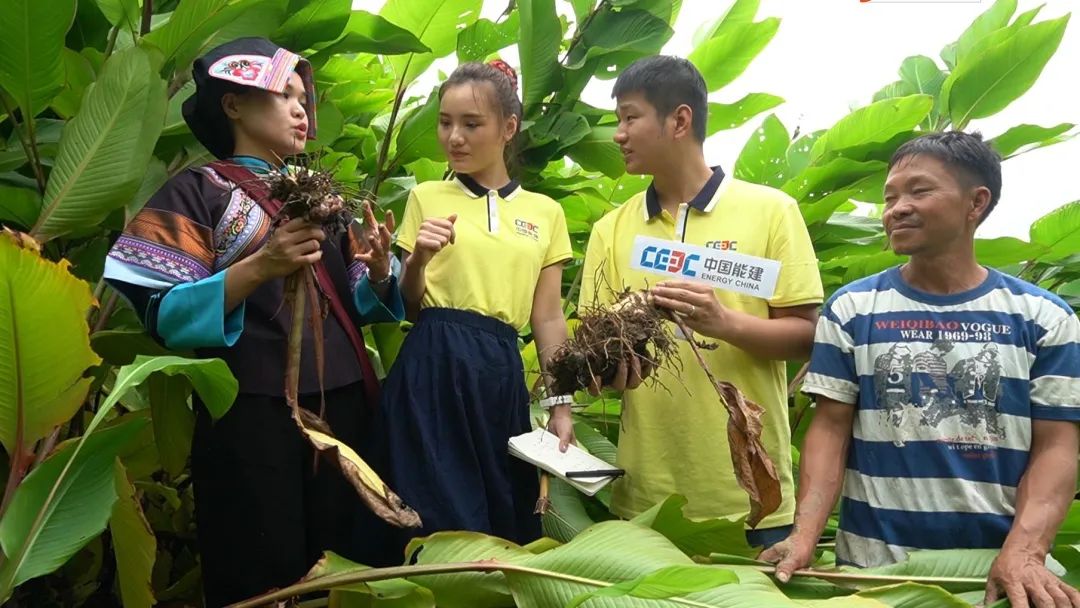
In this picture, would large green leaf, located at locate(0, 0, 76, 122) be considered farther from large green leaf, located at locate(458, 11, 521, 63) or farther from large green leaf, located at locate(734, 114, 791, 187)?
large green leaf, located at locate(734, 114, 791, 187)

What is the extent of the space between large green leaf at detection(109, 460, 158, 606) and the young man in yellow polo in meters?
0.77

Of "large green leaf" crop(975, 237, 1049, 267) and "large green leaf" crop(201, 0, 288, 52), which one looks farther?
"large green leaf" crop(975, 237, 1049, 267)

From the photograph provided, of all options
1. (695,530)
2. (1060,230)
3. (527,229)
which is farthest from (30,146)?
(1060,230)

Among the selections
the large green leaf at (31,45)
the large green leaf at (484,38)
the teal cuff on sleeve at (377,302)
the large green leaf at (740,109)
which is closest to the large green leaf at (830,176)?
the large green leaf at (740,109)

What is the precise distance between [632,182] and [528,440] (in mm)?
1184

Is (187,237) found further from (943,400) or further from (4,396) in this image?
(943,400)

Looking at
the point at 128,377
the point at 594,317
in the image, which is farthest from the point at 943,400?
the point at 128,377

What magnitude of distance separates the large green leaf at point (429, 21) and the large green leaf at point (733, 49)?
0.55m

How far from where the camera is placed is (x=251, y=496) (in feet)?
5.17

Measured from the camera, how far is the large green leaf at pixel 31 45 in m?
1.72

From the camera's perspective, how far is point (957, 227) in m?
1.55

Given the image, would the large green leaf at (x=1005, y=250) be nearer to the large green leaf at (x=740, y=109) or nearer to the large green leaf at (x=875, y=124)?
the large green leaf at (x=875, y=124)

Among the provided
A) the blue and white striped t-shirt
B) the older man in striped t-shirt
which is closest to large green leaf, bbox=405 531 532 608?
the older man in striped t-shirt

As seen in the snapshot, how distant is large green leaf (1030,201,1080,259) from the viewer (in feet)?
7.87
